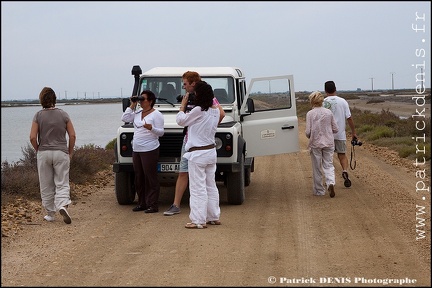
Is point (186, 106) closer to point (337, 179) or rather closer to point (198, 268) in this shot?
point (198, 268)

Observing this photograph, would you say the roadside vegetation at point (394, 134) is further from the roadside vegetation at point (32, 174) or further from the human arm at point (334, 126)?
the roadside vegetation at point (32, 174)

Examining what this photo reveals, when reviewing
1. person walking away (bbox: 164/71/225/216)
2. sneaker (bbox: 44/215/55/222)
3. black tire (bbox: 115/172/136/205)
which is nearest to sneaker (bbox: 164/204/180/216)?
person walking away (bbox: 164/71/225/216)

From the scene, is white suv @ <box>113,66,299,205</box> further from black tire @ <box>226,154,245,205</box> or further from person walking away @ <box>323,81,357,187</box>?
person walking away @ <box>323,81,357,187</box>

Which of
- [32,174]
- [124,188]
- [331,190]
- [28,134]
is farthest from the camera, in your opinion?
[28,134]

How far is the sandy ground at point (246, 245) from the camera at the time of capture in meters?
7.24

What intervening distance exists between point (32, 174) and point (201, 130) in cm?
537

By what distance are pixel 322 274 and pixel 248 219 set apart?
11.1ft

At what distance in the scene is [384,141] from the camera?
24.3 metres

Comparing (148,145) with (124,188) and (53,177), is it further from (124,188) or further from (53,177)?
(53,177)

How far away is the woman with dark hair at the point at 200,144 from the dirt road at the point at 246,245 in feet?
1.00

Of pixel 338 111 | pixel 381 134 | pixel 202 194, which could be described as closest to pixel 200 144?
pixel 202 194

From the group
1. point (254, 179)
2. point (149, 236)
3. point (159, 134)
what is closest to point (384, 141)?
point (254, 179)

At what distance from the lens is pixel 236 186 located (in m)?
11.9

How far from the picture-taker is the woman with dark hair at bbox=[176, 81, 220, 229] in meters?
9.84
